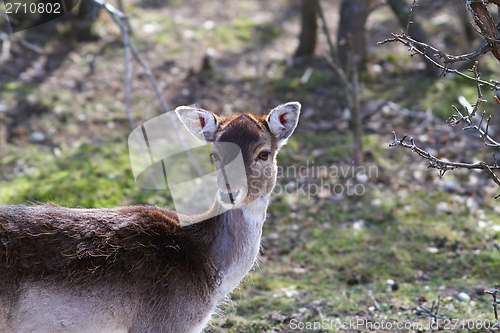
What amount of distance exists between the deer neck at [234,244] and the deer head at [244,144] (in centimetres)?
13

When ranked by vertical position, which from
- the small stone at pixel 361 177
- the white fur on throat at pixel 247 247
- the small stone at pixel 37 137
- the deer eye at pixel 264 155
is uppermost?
the deer eye at pixel 264 155

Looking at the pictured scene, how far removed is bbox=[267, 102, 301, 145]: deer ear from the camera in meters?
4.17

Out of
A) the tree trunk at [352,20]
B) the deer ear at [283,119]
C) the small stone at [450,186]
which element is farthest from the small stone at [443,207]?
the deer ear at [283,119]

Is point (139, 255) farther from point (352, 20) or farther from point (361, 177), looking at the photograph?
point (352, 20)

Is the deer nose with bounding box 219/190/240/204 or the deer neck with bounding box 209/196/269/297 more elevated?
the deer nose with bounding box 219/190/240/204

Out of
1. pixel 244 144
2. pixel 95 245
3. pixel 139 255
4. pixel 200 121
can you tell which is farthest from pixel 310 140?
pixel 95 245

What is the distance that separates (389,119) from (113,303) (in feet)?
23.1

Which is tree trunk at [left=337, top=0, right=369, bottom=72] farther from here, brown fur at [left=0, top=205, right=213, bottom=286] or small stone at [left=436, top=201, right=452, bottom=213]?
brown fur at [left=0, top=205, right=213, bottom=286]

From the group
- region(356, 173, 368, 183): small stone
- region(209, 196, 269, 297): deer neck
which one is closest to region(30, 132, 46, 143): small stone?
region(356, 173, 368, 183): small stone

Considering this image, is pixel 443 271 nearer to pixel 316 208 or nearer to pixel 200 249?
pixel 316 208

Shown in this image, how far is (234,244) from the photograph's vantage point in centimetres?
398

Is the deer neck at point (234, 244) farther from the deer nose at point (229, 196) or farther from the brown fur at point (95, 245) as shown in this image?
the deer nose at point (229, 196)

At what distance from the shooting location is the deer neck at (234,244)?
3.95 m

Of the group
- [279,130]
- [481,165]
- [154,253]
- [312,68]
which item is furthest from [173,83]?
[481,165]
